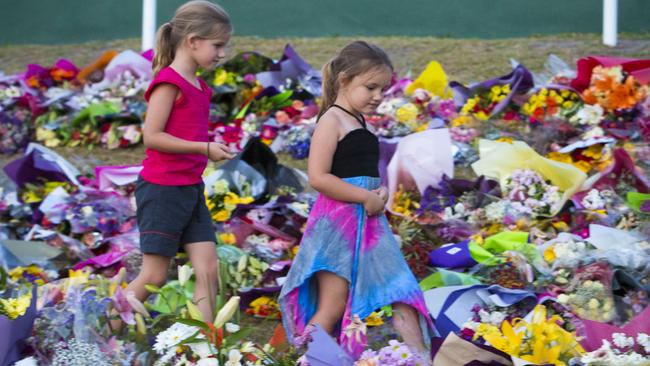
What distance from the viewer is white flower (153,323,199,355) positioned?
116 inches

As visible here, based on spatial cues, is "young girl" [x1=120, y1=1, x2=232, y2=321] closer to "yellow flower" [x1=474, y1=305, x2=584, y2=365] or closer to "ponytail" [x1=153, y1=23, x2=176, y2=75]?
"ponytail" [x1=153, y1=23, x2=176, y2=75]

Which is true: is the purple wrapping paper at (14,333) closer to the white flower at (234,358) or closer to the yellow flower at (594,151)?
the white flower at (234,358)

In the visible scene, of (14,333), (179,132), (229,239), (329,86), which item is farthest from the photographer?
(229,239)

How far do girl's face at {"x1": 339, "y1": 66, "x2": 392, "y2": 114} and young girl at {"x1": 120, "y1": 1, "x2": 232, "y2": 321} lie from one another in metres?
0.57

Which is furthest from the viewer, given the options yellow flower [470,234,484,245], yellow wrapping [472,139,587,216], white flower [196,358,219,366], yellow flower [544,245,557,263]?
yellow wrapping [472,139,587,216]

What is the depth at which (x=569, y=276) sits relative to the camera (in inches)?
153

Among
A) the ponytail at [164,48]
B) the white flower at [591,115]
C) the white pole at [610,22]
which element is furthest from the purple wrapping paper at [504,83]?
the ponytail at [164,48]

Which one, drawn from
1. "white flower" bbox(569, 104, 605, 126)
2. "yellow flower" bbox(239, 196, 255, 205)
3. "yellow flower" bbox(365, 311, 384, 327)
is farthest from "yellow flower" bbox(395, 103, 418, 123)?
"yellow flower" bbox(365, 311, 384, 327)

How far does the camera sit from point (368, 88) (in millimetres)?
3311

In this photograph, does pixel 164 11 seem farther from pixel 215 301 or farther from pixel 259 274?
pixel 215 301

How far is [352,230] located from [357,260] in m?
0.10

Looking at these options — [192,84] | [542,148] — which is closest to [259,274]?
[192,84]

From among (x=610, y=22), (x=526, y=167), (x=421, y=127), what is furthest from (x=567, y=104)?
(x=610, y=22)

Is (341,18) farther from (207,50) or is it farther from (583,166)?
(207,50)
